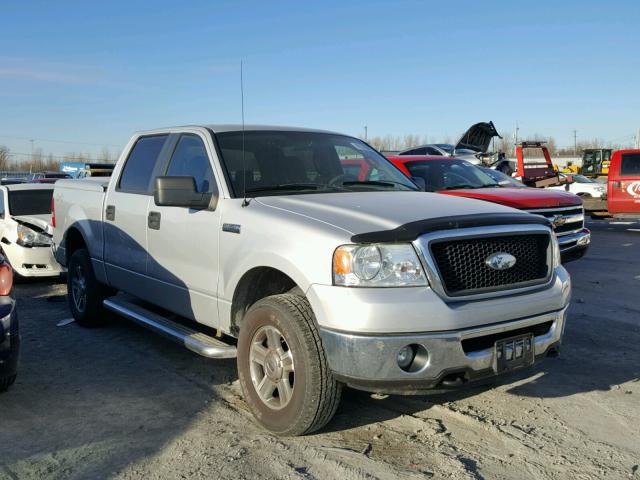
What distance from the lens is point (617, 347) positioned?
5.62 meters

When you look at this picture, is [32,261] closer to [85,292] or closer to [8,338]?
[85,292]

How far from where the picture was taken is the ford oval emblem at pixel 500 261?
3693 millimetres

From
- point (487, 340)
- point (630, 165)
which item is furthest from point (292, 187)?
point (630, 165)

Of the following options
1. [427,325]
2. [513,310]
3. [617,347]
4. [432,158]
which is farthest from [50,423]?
[432,158]

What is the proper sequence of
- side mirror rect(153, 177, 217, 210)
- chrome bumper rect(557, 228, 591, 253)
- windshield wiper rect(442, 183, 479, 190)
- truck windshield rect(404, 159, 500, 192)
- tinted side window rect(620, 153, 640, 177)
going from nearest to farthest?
side mirror rect(153, 177, 217, 210)
chrome bumper rect(557, 228, 591, 253)
windshield wiper rect(442, 183, 479, 190)
truck windshield rect(404, 159, 500, 192)
tinted side window rect(620, 153, 640, 177)

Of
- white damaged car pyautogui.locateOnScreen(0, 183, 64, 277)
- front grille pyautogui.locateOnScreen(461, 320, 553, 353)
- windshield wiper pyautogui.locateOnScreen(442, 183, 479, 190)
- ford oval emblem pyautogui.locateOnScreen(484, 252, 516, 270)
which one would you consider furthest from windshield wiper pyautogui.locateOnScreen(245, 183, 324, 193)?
white damaged car pyautogui.locateOnScreen(0, 183, 64, 277)

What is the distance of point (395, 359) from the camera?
3.36 meters

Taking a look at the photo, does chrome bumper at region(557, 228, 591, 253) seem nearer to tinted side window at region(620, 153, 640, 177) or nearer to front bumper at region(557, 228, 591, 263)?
front bumper at region(557, 228, 591, 263)

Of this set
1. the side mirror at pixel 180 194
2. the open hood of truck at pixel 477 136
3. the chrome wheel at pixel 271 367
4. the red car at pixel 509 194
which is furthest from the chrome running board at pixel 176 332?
the open hood of truck at pixel 477 136

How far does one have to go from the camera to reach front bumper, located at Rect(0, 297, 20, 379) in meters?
4.09

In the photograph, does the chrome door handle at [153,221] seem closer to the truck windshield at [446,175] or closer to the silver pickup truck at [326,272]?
the silver pickup truck at [326,272]

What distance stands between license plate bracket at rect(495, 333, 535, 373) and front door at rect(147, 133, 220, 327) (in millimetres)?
1942

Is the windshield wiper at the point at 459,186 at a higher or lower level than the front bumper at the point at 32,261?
higher

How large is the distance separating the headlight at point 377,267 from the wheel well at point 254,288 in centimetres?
71
